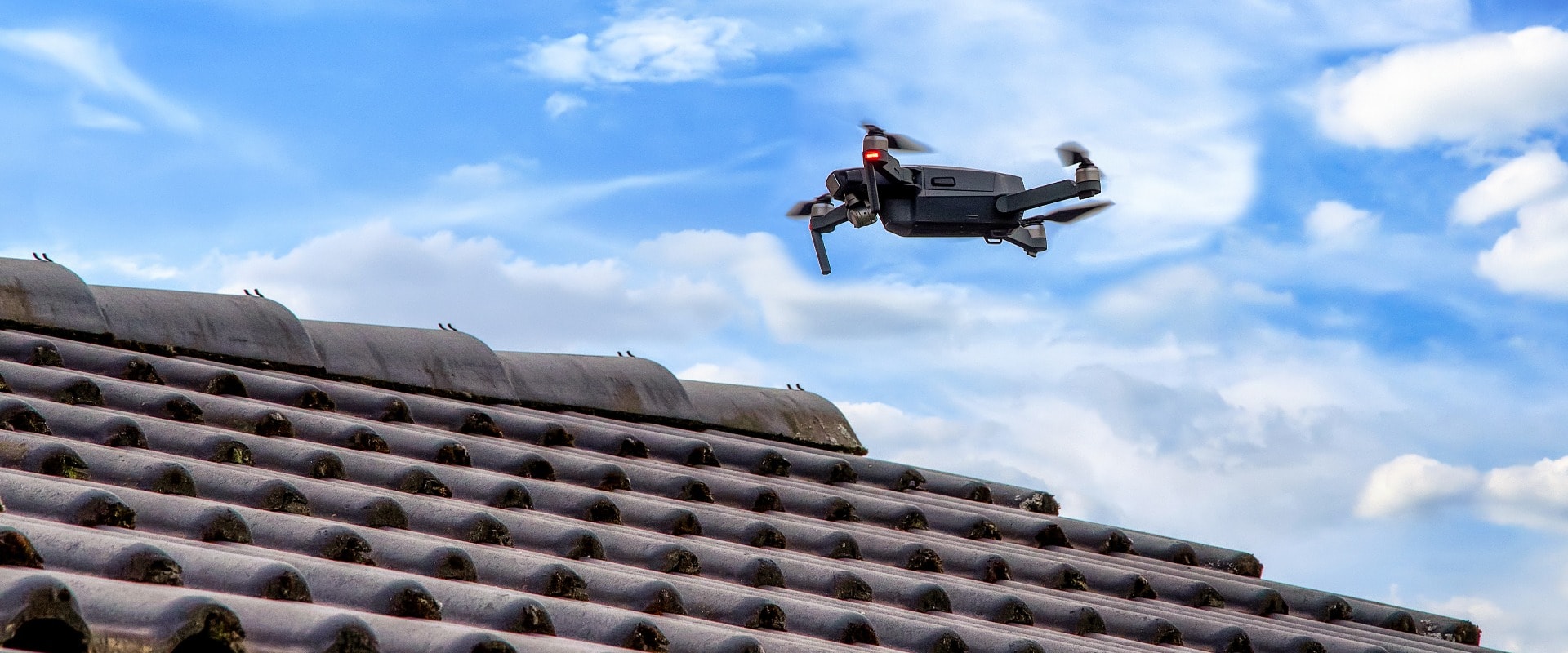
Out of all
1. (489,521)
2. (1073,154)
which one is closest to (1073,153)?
(1073,154)

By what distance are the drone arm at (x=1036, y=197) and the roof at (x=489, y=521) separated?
4.31 ft

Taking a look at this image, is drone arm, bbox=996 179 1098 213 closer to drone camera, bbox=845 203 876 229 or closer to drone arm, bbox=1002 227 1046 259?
drone arm, bbox=1002 227 1046 259

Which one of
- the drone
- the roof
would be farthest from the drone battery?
the roof

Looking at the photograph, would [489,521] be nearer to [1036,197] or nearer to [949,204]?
[949,204]

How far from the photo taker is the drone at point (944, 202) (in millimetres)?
7223

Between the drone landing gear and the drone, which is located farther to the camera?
the drone landing gear

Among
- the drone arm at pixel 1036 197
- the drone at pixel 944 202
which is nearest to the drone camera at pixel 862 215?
the drone at pixel 944 202

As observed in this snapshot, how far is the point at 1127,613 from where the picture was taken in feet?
17.0

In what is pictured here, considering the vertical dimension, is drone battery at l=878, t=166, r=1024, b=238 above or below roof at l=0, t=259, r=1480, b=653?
above

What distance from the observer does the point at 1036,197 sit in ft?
25.1

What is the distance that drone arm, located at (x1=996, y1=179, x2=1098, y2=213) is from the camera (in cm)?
761

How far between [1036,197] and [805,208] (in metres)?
1.11

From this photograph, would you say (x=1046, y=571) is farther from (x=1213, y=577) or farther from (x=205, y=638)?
(x=205, y=638)

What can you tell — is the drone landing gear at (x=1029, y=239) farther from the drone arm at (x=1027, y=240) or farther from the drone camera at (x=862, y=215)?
the drone camera at (x=862, y=215)
